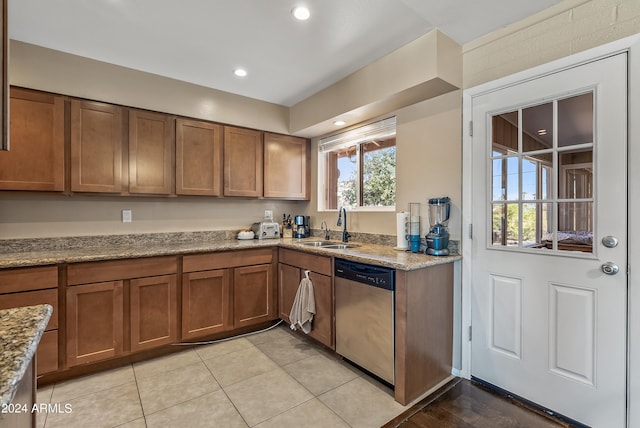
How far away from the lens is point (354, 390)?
6.91 ft

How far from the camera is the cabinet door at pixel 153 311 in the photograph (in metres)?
2.44

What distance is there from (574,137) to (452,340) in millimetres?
1575

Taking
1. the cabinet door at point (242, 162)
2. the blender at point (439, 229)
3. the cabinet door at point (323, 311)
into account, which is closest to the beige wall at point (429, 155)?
the blender at point (439, 229)

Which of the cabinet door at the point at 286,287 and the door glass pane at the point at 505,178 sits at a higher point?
the door glass pane at the point at 505,178

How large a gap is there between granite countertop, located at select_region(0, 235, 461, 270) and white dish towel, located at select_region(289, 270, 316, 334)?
311 mm

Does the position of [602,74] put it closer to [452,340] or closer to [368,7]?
[368,7]

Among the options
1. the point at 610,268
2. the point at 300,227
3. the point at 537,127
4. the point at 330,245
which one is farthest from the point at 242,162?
the point at 610,268

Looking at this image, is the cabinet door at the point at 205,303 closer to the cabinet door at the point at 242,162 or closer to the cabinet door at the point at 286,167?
the cabinet door at the point at 242,162

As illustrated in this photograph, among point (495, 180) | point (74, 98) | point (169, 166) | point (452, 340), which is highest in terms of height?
point (74, 98)

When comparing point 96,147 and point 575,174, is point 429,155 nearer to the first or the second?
point 575,174

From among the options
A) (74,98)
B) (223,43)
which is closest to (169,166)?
(74,98)

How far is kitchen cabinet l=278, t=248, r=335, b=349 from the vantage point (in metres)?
2.54

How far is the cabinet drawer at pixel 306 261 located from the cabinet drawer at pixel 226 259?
0.61 feet

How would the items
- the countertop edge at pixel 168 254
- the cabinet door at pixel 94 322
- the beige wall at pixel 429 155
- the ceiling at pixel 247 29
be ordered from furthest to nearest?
the beige wall at pixel 429 155 < the cabinet door at pixel 94 322 < the countertop edge at pixel 168 254 < the ceiling at pixel 247 29
